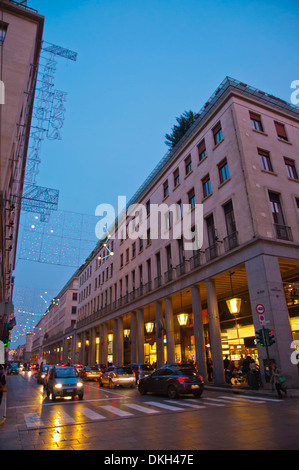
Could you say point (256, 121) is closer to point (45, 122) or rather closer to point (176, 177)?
point (176, 177)

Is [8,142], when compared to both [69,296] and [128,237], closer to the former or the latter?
[128,237]

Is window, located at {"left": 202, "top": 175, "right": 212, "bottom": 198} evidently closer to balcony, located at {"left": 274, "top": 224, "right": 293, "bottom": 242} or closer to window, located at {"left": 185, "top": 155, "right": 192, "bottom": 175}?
window, located at {"left": 185, "top": 155, "right": 192, "bottom": 175}

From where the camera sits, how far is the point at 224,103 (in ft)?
73.6

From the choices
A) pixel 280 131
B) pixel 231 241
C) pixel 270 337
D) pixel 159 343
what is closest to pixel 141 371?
pixel 159 343

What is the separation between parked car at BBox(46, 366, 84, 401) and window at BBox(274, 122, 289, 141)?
70.4ft

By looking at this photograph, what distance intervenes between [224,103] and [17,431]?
22.7 metres

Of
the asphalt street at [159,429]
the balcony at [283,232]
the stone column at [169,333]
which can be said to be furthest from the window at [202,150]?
the asphalt street at [159,429]

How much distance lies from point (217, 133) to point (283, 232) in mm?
9577

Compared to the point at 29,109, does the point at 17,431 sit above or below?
below

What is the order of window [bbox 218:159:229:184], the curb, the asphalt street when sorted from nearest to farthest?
1. the asphalt street
2. the curb
3. window [bbox 218:159:229:184]

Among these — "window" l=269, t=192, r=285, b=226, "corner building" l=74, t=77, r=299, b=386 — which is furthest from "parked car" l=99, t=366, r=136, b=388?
"window" l=269, t=192, r=285, b=226

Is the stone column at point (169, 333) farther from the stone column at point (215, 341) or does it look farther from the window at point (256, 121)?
the window at point (256, 121)

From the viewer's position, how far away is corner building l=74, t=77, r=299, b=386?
1720cm
